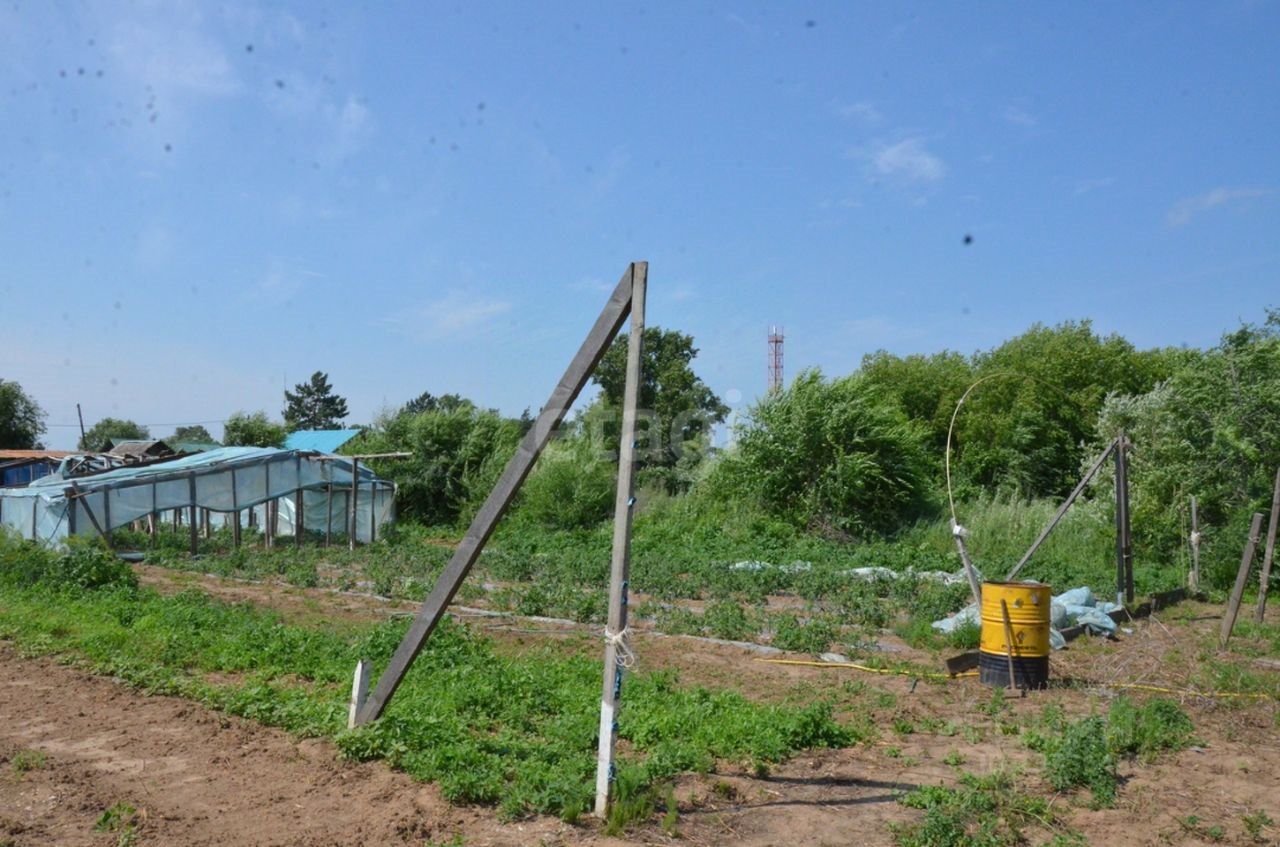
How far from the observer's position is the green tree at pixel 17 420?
200ft

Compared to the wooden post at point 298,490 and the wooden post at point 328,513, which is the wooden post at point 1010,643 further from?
the wooden post at point 298,490

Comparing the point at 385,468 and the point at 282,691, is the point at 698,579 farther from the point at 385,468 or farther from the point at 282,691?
the point at 385,468

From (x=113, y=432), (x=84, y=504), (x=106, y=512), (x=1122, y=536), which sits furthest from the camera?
(x=113, y=432)

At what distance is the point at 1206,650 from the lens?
10.6m

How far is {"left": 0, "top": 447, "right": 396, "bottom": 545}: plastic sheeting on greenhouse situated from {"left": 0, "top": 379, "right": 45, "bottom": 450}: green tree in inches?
1718

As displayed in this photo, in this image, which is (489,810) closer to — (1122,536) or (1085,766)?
(1085,766)

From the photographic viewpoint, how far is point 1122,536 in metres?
13.6

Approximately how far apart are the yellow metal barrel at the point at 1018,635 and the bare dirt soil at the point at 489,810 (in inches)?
9.1

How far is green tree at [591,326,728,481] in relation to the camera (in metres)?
38.2

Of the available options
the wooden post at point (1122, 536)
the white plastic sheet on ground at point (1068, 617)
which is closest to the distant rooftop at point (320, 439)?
the wooden post at point (1122, 536)

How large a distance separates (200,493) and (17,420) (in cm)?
5033

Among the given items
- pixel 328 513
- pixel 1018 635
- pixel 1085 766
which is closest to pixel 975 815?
pixel 1085 766

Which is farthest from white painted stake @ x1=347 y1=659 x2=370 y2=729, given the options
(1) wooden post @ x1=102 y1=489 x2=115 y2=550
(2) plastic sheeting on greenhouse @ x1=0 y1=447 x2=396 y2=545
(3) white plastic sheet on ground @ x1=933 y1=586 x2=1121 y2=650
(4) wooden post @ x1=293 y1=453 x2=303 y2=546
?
(4) wooden post @ x1=293 y1=453 x2=303 y2=546

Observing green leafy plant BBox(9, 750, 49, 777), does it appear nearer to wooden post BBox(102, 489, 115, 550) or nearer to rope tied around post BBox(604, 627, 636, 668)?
rope tied around post BBox(604, 627, 636, 668)
